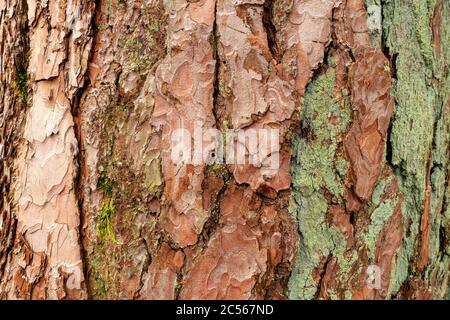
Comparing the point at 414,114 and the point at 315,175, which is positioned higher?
the point at 414,114

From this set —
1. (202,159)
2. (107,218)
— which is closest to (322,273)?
(202,159)

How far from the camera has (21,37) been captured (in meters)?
1.50

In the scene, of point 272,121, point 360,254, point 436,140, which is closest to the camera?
point 272,121

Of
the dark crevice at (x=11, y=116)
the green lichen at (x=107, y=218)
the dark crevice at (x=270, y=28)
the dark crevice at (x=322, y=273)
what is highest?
the dark crevice at (x=270, y=28)

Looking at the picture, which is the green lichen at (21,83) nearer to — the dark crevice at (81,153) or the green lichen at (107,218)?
the dark crevice at (81,153)

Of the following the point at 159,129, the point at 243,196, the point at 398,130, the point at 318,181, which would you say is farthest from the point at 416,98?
the point at 159,129

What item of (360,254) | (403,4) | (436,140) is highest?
(403,4)

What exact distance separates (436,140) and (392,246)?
378 millimetres

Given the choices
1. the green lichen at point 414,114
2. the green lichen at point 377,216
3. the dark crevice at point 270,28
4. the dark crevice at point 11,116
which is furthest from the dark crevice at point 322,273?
the dark crevice at point 11,116

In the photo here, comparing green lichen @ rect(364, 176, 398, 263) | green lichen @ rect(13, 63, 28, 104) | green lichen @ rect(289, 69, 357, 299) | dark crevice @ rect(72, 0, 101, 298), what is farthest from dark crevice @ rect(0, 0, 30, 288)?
green lichen @ rect(364, 176, 398, 263)

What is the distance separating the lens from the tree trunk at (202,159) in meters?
1.36

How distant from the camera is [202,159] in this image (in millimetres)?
1364

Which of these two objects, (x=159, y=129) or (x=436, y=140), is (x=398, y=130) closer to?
(x=436, y=140)

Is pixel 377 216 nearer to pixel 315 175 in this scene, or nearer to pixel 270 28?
pixel 315 175
